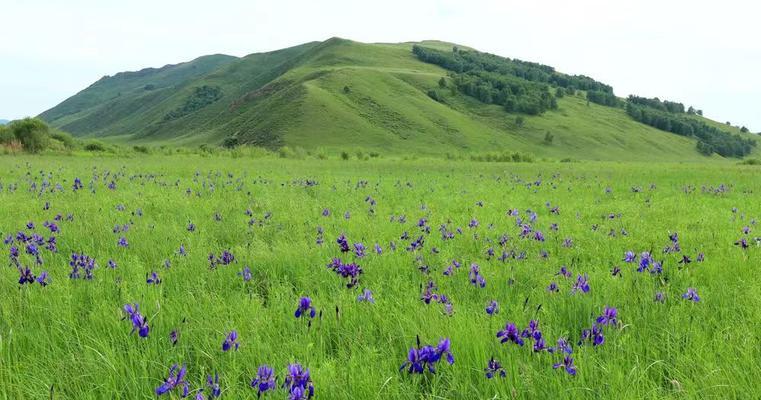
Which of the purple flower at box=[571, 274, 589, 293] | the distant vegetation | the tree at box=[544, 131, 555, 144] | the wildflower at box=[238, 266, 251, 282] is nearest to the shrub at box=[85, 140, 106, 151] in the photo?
the wildflower at box=[238, 266, 251, 282]

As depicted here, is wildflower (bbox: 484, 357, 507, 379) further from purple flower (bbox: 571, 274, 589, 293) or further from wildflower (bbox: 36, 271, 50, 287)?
wildflower (bbox: 36, 271, 50, 287)

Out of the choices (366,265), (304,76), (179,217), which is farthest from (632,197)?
(304,76)

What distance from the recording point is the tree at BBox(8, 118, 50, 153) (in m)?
→ 40.0

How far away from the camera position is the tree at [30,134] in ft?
131

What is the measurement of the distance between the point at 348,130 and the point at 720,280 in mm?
103919

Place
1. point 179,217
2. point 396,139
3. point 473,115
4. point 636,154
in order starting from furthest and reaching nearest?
point 473,115
point 636,154
point 396,139
point 179,217

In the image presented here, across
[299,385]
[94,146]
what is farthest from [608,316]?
[94,146]

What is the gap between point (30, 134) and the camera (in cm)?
4066

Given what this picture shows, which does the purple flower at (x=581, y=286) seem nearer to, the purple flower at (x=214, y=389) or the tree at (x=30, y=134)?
the purple flower at (x=214, y=389)

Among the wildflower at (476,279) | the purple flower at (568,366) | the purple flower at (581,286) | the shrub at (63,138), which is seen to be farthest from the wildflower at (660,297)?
the shrub at (63,138)

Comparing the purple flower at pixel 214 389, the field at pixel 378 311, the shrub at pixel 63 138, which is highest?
the shrub at pixel 63 138

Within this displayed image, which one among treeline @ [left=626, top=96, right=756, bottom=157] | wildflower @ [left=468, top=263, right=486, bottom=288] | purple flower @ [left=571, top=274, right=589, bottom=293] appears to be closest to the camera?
purple flower @ [left=571, top=274, right=589, bottom=293]

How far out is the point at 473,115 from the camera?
134500 millimetres

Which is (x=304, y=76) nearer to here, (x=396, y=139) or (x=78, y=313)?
(x=396, y=139)
